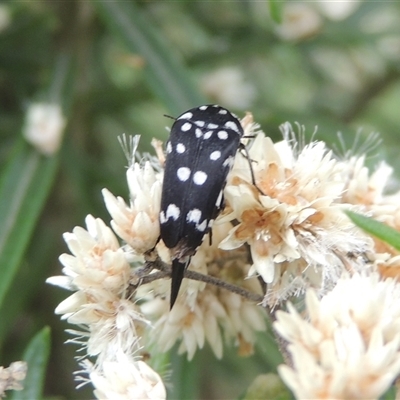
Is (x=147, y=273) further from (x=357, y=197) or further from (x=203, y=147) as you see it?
(x=357, y=197)

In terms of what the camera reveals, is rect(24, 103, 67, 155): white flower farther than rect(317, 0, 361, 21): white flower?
No

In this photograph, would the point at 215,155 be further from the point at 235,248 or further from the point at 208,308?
the point at 208,308

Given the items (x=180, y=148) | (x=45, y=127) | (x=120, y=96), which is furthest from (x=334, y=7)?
(x=180, y=148)

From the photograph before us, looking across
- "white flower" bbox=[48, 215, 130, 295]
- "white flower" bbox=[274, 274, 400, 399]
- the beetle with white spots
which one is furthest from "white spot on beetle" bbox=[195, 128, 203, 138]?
"white flower" bbox=[274, 274, 400, 399]

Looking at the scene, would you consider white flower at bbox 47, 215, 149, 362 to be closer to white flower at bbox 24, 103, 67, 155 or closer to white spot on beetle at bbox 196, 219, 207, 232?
white spot on beetle at bbox 196, 219, 207, 232

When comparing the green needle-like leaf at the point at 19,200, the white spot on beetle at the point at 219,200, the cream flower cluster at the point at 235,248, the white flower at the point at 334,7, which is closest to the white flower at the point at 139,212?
the cream flower cluster at the point at 235,248

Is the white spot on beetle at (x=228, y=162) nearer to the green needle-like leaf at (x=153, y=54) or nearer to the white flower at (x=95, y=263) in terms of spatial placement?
the white flower at (x=95, y=263)
